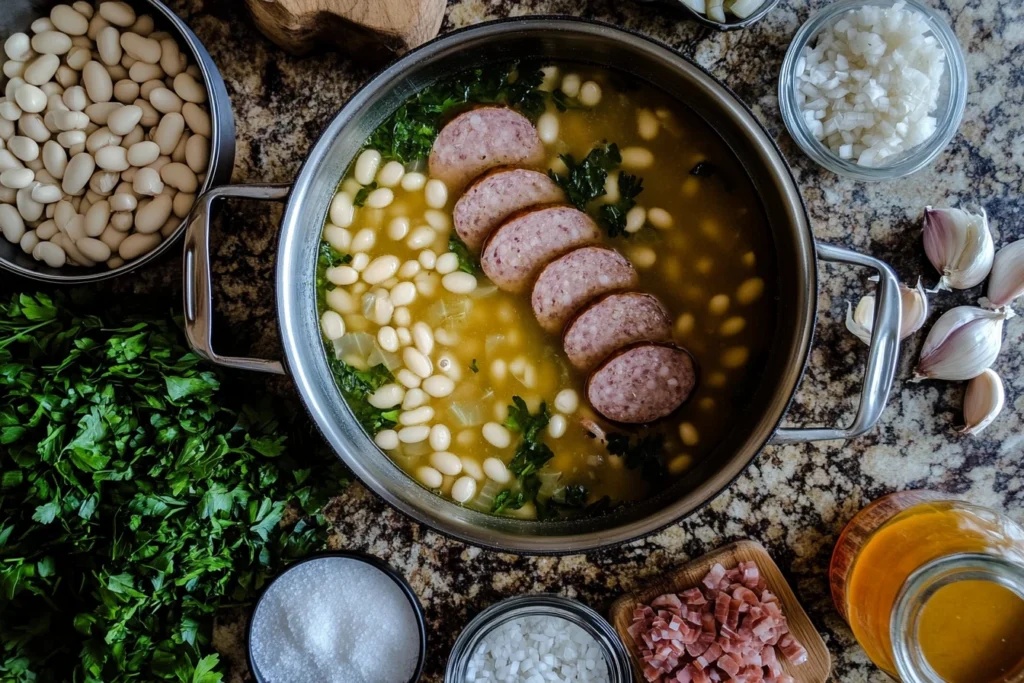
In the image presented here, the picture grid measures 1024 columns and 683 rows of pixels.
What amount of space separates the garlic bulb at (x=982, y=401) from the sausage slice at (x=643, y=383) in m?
0.60

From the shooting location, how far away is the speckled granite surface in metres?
1.72

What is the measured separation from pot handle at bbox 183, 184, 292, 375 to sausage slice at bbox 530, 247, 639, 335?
530 millimetres

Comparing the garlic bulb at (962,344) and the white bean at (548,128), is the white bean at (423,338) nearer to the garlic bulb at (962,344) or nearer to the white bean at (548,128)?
the white bean at (548,128)

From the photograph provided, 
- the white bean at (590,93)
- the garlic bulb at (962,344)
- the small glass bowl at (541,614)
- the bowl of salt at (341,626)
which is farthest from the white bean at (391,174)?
the garlic bulb at (962,344)

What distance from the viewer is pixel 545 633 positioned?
1.72 m

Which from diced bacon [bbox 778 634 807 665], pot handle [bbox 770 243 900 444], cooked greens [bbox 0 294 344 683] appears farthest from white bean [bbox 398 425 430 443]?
diced bacon [bbox 778 634 807 665]

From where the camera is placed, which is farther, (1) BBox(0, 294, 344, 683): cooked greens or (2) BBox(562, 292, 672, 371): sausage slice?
(2) BBox(562, 292, 672, 371): sausage slice

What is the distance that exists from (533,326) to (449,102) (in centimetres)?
48

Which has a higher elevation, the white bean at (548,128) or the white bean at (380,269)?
the white bean at (548,128)

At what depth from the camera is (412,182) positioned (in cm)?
165

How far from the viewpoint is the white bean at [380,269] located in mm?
1637

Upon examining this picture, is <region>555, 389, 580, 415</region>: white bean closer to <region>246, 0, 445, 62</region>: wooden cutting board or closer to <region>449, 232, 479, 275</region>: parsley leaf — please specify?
<region>449, 232, 479, 275</region>: parsley leaf

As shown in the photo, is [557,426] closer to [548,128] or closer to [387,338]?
[387,338]

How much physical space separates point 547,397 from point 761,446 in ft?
1.43
